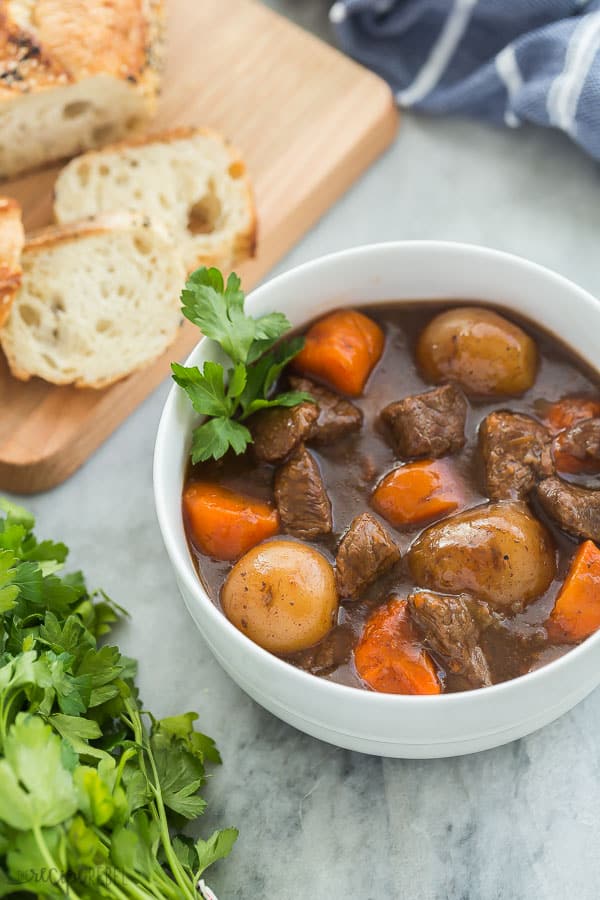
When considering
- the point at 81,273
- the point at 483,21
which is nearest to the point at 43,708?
the point at 81,273

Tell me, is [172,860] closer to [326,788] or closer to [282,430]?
[326,788]

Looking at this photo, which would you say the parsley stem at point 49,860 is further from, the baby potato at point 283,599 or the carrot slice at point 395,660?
the carrot slice at point 395,660

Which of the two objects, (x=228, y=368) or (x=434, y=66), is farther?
(x=434, y=66)

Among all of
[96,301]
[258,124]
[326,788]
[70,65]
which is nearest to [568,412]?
[326,788]

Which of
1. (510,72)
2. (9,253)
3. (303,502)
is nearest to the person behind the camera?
(303,502)

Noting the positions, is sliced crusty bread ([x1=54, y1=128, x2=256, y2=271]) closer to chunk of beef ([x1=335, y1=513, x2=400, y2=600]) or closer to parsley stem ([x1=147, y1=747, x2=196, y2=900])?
chunk of beef ([x1=335, y1=513, x2=400, y2=600])

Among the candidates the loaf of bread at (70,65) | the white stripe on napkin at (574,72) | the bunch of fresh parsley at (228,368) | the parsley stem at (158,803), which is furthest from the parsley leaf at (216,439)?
the white stripe on napkin at (574,72)

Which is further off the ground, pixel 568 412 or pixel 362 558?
pixel 568 412
